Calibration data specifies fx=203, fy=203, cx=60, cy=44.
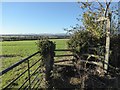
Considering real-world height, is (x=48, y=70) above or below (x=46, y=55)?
below

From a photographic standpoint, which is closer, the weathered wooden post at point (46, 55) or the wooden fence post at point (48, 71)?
the wooden fence post at point (48, 71)

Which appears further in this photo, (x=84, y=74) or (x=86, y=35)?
(x=86, y=35)

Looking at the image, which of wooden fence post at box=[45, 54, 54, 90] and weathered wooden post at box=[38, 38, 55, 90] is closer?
wooden fence post at box=[45, 54, 54, 90]

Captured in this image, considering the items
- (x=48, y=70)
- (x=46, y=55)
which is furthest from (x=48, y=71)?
(x=46, y=55)

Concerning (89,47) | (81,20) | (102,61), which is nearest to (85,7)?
(81,20)

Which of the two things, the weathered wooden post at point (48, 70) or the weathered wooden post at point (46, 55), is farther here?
the weathered wooden post at point (46, 55)

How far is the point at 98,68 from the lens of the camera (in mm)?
6922

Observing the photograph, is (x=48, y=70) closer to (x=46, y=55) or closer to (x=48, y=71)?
(x=48, y=71)

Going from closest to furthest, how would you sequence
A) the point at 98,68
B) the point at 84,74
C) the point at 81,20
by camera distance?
the point at 84,74 → the point at 98,68 → the point at 81,20

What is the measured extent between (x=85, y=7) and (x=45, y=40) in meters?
2.64

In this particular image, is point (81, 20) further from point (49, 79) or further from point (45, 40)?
point (49, 79)

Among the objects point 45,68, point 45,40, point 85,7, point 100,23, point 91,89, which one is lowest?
point 91,89

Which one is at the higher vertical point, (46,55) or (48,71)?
(46,55)

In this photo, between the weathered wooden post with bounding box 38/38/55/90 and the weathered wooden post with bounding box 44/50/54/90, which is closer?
the weathered wooden post with bounding box 44/50/54/90
